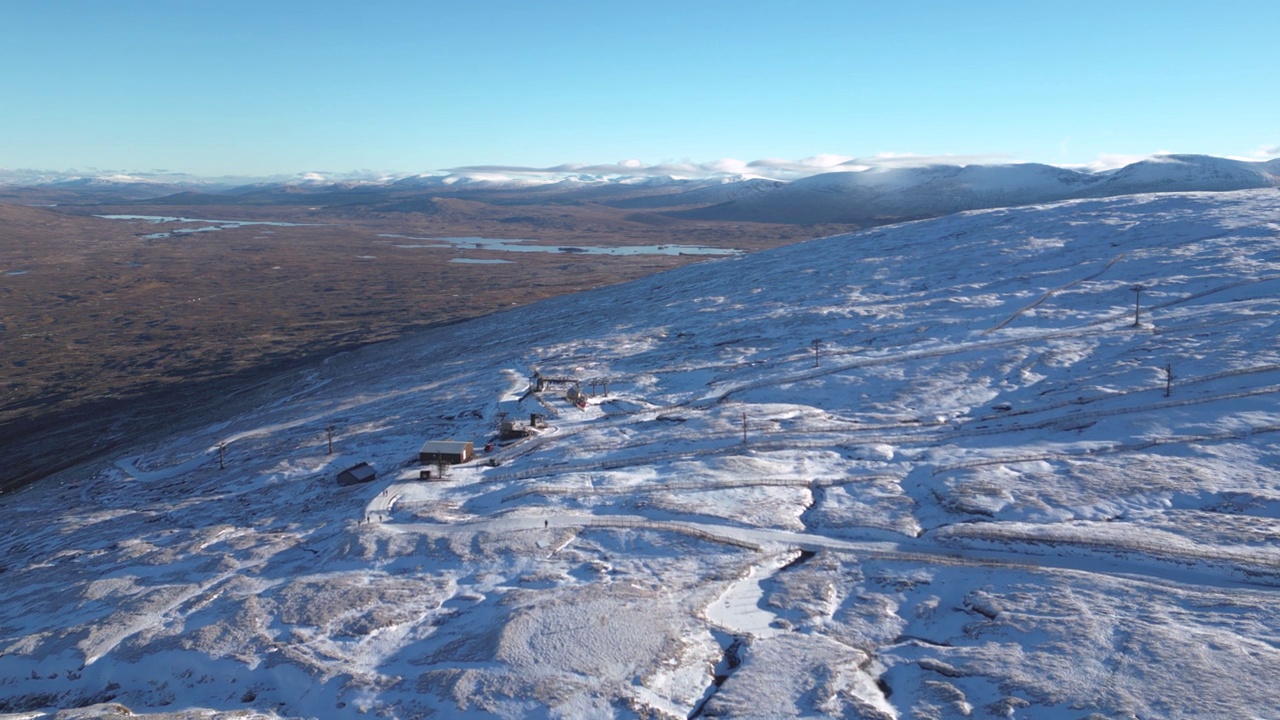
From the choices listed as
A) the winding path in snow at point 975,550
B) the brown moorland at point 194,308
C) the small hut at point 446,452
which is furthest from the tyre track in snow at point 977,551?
the brown moorland at point 194,308

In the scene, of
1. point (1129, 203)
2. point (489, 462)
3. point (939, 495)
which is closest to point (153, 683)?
point (489, 462)

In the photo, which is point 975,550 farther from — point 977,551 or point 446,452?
point 446,452

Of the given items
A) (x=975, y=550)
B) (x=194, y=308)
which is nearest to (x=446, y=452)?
(x=975, y=550)

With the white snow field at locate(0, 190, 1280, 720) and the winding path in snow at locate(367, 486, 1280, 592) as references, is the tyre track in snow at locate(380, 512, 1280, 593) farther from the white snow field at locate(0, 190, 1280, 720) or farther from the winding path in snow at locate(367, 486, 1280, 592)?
the white snow field at locate(0, 190, 1280, 720)

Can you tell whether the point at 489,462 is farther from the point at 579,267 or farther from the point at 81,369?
the point at 579,267

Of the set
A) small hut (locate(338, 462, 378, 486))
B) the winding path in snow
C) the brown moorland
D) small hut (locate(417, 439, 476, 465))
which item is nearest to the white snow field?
the winding path in snow

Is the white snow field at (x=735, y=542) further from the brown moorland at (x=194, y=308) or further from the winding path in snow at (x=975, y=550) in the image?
the brown moorland at (x=194, y=308)
